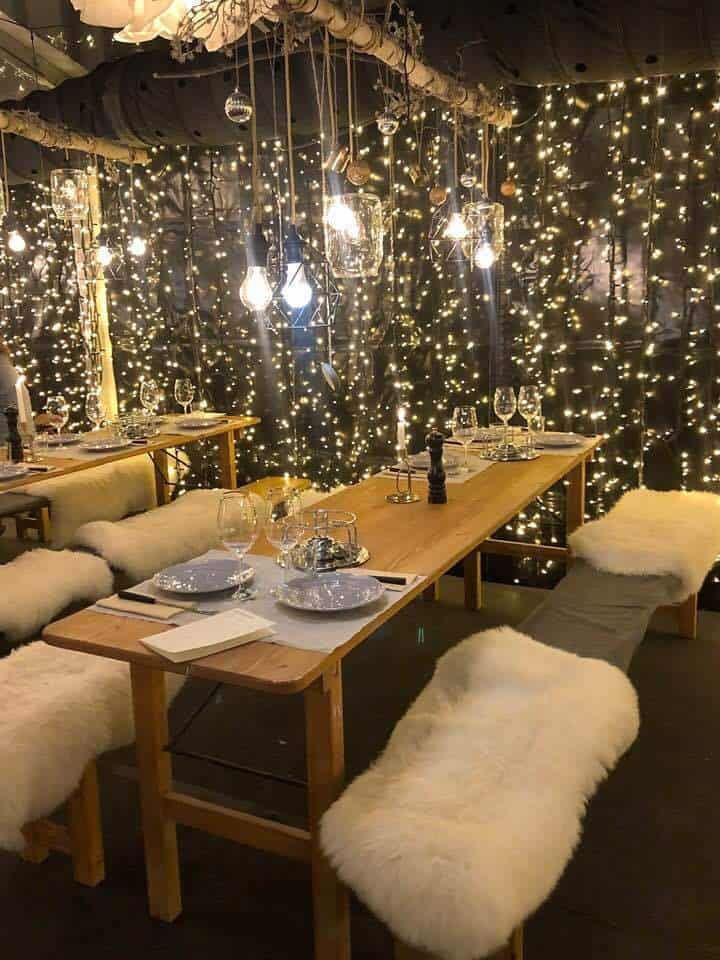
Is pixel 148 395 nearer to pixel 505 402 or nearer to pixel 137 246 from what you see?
pixel 137 246

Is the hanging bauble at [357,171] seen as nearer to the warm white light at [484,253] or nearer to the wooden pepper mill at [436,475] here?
the wooden pepper mill at [436,475]

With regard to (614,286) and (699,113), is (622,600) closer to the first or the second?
(614,286)

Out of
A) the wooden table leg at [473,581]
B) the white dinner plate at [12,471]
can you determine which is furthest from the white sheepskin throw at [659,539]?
the white dinner plate at [12,471]

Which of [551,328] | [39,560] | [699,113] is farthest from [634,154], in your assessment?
[39,560]

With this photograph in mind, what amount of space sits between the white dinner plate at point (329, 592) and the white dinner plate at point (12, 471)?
1953 mm

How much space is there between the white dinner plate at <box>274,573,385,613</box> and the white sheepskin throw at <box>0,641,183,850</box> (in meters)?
0.58

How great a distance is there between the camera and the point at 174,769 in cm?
291

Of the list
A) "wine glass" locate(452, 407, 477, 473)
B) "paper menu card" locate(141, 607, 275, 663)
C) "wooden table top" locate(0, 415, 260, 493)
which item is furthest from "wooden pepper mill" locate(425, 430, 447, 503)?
"wooden table top" locate(0, 415, 260, 493)

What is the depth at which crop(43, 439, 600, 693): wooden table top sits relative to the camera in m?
1.75

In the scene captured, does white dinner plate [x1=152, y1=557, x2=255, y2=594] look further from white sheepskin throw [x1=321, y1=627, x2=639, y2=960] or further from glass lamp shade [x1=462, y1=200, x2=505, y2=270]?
glass lamp shade [x1=462, y1=200, x2=505, y2=270]

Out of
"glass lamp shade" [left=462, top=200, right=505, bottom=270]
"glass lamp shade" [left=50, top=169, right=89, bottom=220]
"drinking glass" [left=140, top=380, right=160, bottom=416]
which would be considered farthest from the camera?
"drinking glass" [left=140, top=380, right=160, bottom=416]

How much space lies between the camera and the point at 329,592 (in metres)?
2.05

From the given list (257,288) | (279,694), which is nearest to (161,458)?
(257,288)

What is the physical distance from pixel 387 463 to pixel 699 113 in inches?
93.4
